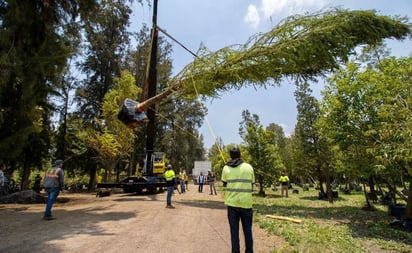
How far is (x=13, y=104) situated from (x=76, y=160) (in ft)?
64.9

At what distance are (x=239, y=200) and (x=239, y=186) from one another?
23cm

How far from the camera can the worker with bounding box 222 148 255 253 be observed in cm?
490

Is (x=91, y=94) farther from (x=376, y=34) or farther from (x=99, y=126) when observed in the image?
(x=376, y=34)

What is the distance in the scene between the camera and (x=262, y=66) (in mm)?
12477

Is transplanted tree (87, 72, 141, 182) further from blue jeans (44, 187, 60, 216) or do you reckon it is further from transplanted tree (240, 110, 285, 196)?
blue jeans (44, 187, 60, 216)

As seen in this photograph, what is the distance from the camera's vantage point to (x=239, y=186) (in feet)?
16.2

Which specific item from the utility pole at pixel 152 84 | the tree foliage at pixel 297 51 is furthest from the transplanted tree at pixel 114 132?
the tree foliage at pixel 297 51

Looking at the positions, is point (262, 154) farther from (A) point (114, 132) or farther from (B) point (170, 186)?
(B) point (170, 186)

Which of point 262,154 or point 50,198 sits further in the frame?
point 262,154

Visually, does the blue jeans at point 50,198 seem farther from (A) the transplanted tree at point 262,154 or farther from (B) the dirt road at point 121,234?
(A) the transplanted tree at point 262,154

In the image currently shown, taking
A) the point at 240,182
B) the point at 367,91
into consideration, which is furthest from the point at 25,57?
the point at 367,91

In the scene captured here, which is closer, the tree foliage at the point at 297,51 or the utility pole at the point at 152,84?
the tree foliage at the point at 297,51

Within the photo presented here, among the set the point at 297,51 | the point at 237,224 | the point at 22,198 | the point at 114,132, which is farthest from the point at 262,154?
the point at 237,224

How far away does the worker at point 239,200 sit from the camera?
4902 millimetres
